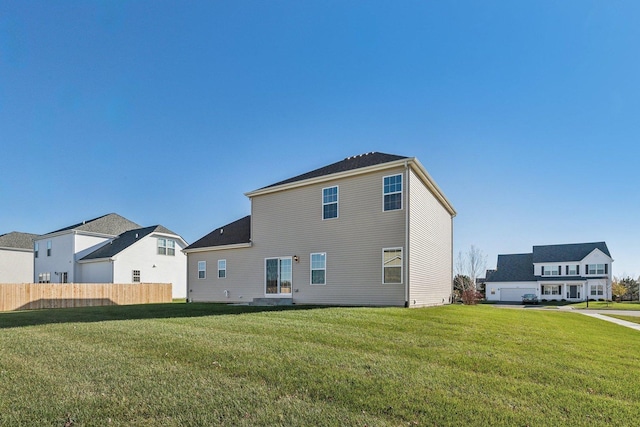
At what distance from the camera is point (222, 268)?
19.2 metres

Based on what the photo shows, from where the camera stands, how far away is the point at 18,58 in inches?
527

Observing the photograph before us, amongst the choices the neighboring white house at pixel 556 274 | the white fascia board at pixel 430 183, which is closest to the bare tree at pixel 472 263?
the neighboring white house at pixel 556 274

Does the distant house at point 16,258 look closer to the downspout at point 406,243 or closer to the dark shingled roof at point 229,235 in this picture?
the dark shingled roof at point 229,235

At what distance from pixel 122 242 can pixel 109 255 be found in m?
1.95

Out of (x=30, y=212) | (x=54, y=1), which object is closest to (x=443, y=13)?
(x=54, y=1)

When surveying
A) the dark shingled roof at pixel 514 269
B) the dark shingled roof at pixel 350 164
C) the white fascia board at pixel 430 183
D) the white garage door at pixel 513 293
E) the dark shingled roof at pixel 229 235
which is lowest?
the white garage door at pixel 513 293

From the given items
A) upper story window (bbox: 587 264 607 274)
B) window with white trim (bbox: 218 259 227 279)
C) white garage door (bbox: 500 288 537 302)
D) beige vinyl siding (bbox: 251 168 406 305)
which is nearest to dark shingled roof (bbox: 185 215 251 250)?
window with white trim (bbox: 218 259 227 279)

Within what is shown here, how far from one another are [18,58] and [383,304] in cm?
1643

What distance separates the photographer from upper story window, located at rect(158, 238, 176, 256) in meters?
30.0

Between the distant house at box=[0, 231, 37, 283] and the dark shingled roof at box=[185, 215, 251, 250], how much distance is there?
1076 inches

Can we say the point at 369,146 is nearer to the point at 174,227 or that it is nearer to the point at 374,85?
the point at 374,85

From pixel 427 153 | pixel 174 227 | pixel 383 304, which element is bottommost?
pixel 383 304

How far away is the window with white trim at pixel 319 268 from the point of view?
15.0 m

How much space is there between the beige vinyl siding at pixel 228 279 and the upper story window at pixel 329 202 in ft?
15.5
